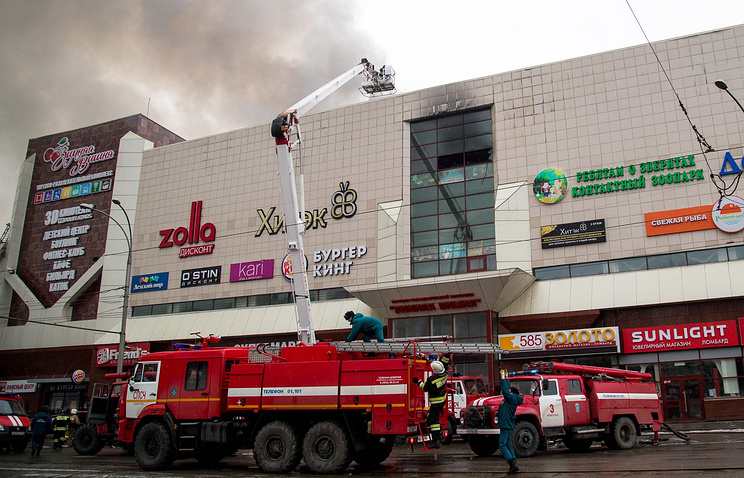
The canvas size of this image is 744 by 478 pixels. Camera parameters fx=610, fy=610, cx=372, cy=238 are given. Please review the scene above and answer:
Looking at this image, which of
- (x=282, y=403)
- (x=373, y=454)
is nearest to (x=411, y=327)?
(x=373, y=454)

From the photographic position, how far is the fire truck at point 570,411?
1672cm

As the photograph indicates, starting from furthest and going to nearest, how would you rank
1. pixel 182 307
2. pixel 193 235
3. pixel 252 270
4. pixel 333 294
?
pixel 193 235
pixel 182 307
pixel 252 270
pixel 333 294

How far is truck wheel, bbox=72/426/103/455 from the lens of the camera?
21297 mm

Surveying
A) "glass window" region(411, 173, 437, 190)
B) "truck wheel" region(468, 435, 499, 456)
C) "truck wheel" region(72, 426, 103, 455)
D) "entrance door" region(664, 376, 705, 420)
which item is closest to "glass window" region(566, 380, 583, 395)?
"truck wheel" region(468, 435, 499, 456)

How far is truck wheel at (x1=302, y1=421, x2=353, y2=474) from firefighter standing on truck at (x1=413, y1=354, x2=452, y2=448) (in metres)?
1.87

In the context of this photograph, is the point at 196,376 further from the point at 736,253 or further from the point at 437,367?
the point at 736,253

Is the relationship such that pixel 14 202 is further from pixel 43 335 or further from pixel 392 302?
pixel 392 302

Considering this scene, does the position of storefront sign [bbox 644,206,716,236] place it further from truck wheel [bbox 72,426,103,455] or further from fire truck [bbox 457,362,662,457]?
truck wheel [bbox 72,426,103,455]

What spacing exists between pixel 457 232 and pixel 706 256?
503 inches

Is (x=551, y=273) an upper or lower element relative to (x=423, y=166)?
lower

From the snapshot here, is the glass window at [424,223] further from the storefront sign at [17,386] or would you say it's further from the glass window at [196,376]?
the storefront sign at [17,386]

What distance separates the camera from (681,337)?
29.0 m

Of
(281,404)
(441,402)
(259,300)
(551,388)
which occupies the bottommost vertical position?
(281,404)

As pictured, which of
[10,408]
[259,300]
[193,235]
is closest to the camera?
[10,408]
